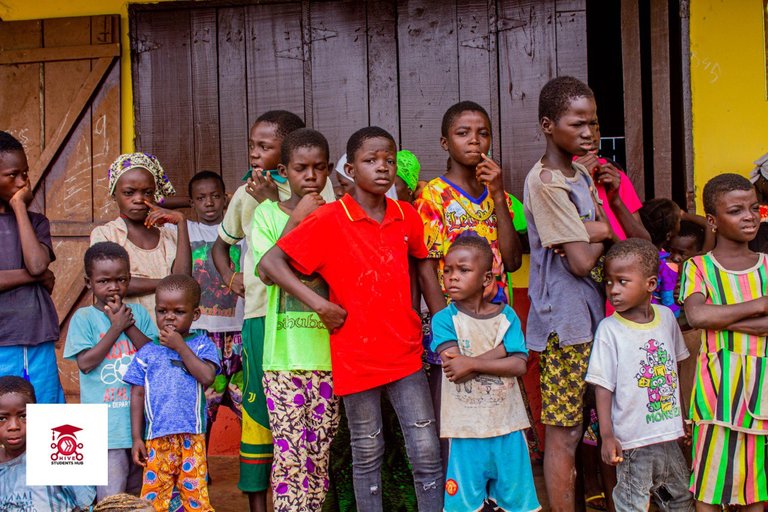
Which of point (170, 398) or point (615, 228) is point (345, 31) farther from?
point (170, 398)

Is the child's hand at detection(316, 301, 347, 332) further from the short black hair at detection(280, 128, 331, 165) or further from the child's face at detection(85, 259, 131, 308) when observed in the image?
the child's face at detection(85, 259, 131, 308)

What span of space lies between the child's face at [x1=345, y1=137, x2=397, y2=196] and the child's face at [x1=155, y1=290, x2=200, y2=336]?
88 cm

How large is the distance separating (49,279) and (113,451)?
0.87 meters

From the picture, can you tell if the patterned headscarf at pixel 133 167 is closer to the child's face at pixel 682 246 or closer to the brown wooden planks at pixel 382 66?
the brown wooden planks at pixel 382 66

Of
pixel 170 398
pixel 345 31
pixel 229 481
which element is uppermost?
pixel 345 31

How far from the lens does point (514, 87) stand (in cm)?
469

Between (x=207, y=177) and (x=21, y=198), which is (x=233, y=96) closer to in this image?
(x=207, y=177)

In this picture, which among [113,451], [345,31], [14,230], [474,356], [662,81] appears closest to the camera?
[474,356]

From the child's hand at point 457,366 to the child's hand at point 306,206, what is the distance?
2.60 feet

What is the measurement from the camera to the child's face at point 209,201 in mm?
4508

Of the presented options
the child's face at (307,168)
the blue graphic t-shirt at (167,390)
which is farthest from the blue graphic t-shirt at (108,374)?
the child's face at (307,168)

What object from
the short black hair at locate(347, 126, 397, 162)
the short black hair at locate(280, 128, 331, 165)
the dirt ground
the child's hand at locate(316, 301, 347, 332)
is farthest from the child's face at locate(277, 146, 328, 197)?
the dirt ground

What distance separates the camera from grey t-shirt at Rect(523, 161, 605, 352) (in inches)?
128

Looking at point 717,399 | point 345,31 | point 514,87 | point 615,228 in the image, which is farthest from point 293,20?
point 717,399
